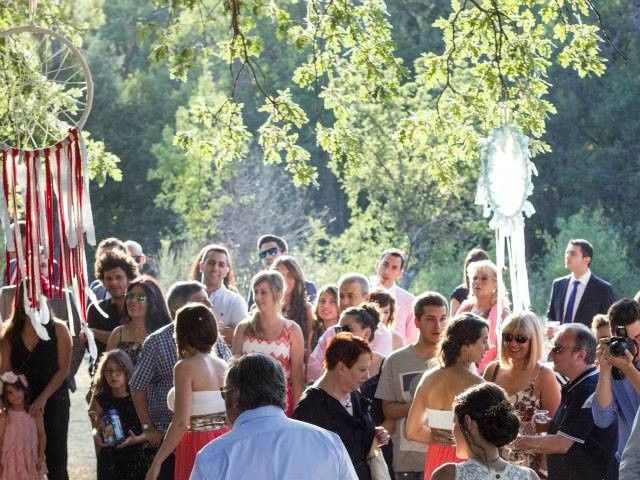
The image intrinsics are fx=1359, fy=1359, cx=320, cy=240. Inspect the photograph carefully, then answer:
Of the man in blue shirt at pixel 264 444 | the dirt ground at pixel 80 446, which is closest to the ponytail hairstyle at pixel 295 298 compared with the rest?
the dirt ground at pixel 80 446

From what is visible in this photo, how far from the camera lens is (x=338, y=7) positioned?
977cm

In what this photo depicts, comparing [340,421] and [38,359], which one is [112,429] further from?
[340,421]

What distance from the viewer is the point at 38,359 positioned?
29.8 feet

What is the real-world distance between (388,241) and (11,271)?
A: 19721 mm

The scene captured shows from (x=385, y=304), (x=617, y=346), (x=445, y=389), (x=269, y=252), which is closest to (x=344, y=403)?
(x=445, y=389)

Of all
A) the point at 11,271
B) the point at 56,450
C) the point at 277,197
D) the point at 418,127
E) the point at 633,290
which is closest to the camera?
the point at 56,450

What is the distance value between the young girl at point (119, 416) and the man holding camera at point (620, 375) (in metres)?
3.08

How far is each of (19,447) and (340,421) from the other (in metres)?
3.37

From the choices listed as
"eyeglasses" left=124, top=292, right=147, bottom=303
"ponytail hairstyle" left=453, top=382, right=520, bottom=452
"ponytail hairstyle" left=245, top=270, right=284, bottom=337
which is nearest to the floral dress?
"ponytail hairstyle" left=453, top=382, right=520, bottom=452

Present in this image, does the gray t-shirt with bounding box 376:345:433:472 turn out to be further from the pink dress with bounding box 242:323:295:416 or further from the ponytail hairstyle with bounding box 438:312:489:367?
the pink dress with bounding box 242:323:295:416

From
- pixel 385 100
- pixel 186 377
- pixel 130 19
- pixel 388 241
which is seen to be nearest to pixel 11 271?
pixel 385 100

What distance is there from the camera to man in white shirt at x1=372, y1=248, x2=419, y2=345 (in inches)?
424

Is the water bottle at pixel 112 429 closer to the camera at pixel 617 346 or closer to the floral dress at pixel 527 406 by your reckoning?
the floral dress at pixel 527 406

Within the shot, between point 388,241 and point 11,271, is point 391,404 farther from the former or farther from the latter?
point 388,241
